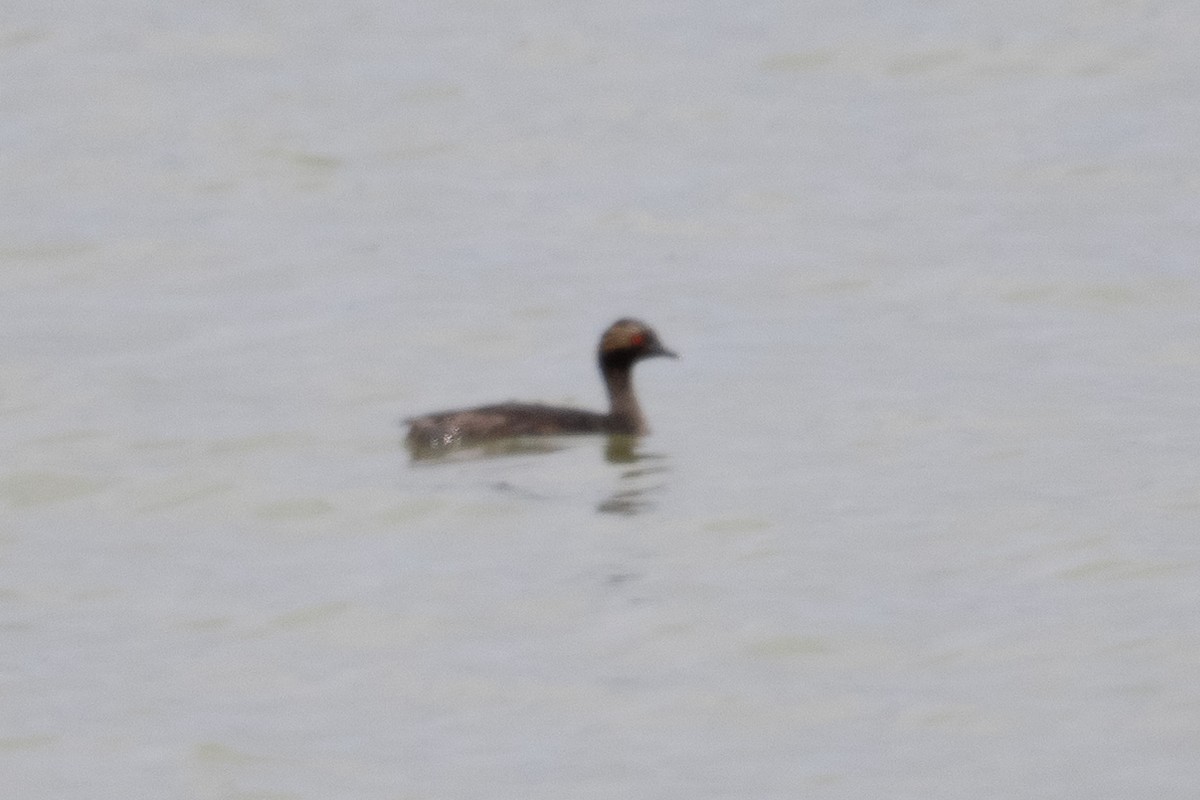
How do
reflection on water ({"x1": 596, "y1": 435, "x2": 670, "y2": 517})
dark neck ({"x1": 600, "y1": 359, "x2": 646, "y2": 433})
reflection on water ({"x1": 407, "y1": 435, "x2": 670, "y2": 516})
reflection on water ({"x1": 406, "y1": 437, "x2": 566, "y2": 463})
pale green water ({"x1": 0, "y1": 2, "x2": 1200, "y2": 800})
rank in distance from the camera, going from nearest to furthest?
pale green water ({"x1": 0, "y1": 2, "x2": 1200, "y2": 800})
reflection on water ({"x1": 596, "y1": 435, "x2": 670, "y2": 517})
reflection on water ({"x1": 407, "y1": 435, "x2": 670, "y2": 516})
reflection on water ({"x1": 406, "y1": 437, "x2": 566, "y2": 463})
dark neck ({"x1": 600, "y1": 359, "x2": 646, "y2": 433})

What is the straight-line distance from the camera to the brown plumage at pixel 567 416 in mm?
16344

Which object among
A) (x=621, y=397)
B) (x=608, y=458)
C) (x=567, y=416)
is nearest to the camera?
(x=608, y=458)

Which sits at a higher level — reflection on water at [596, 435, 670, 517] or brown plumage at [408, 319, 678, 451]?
brown plumage at [408, 319, 678, 451]

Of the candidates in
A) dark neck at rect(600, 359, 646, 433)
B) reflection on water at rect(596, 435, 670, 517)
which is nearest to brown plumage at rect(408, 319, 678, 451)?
dark neck at rect(600, 359, 646, 433)

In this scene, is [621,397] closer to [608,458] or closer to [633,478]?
[608,458]

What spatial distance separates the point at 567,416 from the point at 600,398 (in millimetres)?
2151

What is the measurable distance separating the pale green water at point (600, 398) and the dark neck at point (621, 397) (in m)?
0.38

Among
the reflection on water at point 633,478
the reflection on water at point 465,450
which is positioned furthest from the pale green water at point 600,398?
the reflection on water at point 465,450

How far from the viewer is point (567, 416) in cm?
1695

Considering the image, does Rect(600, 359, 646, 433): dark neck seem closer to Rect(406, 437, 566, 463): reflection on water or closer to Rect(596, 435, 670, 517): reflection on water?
Rect(596, 435, 670, 517): reflection on water

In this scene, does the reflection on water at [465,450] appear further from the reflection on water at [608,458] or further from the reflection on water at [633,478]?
the reflection on water at [633,478]

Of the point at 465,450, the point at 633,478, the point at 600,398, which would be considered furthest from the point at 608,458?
the point at 600,398

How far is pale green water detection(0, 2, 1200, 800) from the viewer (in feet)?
37.5

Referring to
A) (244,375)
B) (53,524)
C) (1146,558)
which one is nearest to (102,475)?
(53,524)
